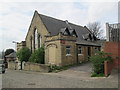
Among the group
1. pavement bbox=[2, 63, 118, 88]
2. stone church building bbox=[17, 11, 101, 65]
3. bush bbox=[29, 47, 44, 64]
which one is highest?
stone church building bbox=[17, 11, 101, 65]

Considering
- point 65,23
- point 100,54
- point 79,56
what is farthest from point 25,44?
point 100,54

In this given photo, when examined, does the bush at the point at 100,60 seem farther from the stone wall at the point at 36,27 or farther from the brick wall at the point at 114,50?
Result: the stone wall at the point at 36,27

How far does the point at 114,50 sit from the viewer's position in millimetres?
18781

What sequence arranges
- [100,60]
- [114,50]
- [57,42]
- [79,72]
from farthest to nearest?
[57,42] < [79,72] < [114,50] < [100,60]

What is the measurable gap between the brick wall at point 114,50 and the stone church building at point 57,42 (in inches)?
336

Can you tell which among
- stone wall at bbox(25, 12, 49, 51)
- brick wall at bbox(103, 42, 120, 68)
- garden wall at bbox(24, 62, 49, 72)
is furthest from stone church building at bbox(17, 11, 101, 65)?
brick wall at bbox(103, 42, 120, 68)

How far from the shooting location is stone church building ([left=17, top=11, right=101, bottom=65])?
26750mm

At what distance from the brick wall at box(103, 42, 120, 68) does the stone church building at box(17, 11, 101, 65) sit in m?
8.53

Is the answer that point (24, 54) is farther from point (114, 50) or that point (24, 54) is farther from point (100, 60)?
point (114, 50)

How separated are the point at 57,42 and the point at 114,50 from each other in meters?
10.0

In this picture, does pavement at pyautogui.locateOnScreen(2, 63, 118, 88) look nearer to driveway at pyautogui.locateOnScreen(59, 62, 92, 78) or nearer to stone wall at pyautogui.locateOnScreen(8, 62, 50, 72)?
driveway at pyautogui.locateOnScreen(59, 62, 92, 78)

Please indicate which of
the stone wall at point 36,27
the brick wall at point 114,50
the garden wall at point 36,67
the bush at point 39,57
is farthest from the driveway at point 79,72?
the stone wall at point 36,27

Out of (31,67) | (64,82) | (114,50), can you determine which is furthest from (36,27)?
(64,82)

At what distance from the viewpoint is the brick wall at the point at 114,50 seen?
18.3 metres
